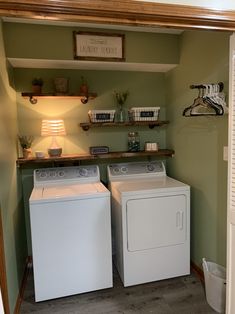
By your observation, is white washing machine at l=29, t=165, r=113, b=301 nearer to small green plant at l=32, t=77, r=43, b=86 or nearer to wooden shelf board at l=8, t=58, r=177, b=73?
small green plant at l=32, t=77, r=43, b=86

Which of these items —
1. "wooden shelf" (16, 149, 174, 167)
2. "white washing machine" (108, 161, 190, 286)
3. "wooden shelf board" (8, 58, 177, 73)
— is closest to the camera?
"white washing machine" (108, 161, 190, 286)

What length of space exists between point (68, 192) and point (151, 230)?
2.83 ft

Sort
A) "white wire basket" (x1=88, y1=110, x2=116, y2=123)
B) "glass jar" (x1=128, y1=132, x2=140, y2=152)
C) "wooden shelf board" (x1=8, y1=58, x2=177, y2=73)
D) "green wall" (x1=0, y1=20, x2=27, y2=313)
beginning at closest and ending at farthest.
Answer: "green wall" (x1=0, y1=20, x2=27, y2=313) → "wooden shelf board" (x1=8, y1=58, x2=177, y2=73) → "white wire basket" (x1=88, y1=110, x2=116, y2=123) → "glass jar" (x1=128, y1=132, x2=140, y2=152)

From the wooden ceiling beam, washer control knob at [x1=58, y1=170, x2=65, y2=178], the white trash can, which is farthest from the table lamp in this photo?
the white trash can

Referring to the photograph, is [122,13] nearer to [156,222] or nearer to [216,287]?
[156,222]

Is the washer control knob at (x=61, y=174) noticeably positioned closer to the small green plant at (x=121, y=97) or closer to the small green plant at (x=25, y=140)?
the small green plant at (x=25, y=140)

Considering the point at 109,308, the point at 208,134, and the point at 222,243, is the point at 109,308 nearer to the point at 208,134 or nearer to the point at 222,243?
the point at 222,243

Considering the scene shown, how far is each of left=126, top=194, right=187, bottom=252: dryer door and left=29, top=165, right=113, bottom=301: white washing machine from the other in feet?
0.78

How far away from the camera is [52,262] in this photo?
2.21 metres

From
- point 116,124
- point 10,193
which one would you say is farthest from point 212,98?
point 10,193

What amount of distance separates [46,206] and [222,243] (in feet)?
5.11

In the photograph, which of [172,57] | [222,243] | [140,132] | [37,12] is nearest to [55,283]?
[222,243]

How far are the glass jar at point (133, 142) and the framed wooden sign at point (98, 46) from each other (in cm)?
85

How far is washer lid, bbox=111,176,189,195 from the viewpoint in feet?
7.82
